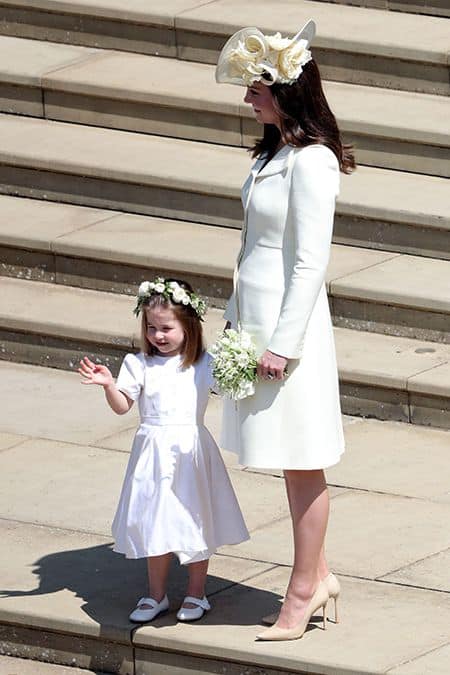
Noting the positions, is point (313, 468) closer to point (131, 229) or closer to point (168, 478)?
point (168, 478)

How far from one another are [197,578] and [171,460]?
44 centimetres

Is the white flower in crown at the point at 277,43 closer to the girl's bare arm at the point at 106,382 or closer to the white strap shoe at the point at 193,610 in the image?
the girl's bare arm at the point at 106,382

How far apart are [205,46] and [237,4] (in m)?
0.45

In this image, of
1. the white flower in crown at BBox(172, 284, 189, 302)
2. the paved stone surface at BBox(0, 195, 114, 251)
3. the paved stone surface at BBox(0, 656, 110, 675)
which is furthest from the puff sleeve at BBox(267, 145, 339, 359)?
the paved stone surface at BBox(0, 195, 114, 251)

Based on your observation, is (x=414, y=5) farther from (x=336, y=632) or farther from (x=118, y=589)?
(x=336, y=632)

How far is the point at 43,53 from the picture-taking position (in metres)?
11.1

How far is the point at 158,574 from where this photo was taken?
20.8 ft

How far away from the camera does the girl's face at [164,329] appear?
20.4ft

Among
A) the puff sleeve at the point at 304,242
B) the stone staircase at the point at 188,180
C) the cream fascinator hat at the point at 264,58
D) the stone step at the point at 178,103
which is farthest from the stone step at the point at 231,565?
the stone step at the point at 178,103

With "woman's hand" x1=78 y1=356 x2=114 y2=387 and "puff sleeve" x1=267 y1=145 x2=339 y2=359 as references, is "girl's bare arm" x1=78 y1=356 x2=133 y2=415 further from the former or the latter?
"puff sleeve" x1=267 y1=145 x2=339 y2=359

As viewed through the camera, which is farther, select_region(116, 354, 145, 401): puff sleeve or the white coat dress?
select_region(116, 354, 145, 401): puff sleeve

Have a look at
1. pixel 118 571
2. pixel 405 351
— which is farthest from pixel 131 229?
pixel 118 571

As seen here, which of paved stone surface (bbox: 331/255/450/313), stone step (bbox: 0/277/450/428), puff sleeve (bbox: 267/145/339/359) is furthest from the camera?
paved stone surface (bbox: 331/255/450/313)

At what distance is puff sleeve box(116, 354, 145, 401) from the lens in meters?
6.27
